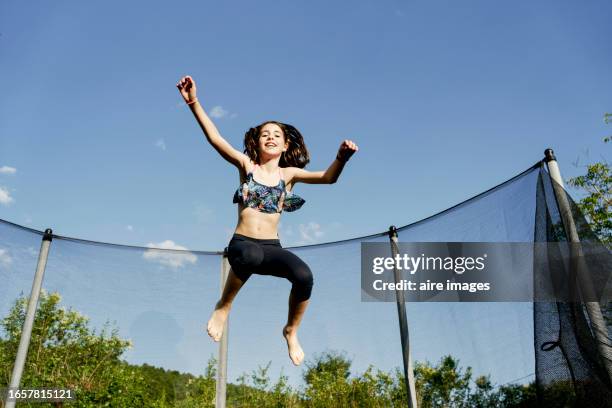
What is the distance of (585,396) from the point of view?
1.92 m

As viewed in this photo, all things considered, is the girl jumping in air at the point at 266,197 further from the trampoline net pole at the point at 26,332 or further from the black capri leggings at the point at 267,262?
the trampoline net pole at the point at 26,332

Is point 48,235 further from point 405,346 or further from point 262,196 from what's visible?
point 405,346

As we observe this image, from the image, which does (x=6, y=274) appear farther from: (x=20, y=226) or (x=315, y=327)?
(x=315, y=327)

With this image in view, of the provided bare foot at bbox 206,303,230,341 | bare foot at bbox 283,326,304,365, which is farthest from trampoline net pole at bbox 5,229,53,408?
bare foot at bbox 283,326,304,365

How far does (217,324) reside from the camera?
6.68 feet

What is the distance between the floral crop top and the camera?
6.34ft

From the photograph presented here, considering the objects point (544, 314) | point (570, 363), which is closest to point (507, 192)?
point (544, 314)

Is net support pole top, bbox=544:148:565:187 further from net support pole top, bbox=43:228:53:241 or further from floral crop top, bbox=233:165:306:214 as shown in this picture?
net support pole top, bbox=43:228:53:241

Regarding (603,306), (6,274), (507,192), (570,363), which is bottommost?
(570,363)

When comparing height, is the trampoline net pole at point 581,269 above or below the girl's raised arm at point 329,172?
below

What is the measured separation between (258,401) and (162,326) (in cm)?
104

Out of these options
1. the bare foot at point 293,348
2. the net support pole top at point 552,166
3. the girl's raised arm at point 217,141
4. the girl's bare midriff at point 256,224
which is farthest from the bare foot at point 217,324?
the net support pole top at point 552,166

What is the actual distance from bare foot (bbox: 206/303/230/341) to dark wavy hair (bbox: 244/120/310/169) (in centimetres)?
71

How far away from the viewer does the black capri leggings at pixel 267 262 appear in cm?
173
